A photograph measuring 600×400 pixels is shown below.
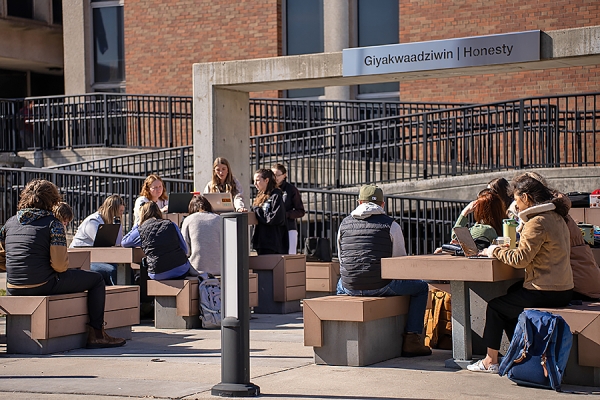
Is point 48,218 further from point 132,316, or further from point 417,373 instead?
point 417,373

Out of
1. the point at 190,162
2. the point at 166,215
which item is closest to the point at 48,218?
the point at 166,215

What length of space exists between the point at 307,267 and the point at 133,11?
13.7m

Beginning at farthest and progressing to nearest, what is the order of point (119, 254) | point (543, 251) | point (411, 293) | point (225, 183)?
point (225, 183)
point (119, 254)
point (411, 293)
point (543, 251)

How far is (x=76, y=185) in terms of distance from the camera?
Result: 1789cm

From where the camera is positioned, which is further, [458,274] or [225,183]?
[225,183]

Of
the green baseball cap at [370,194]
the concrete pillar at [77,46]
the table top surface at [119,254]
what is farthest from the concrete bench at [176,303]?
the concrete pillar at [77,46]

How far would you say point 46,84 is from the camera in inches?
1102

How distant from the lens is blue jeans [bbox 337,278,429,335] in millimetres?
8109

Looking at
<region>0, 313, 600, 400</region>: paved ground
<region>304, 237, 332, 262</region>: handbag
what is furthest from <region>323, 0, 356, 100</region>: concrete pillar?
<region>0, 313, 600, 400</region>: paved ground

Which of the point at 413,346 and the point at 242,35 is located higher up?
the point at 242,35

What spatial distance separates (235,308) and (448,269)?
5.93ft

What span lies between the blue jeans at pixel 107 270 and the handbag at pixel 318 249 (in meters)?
2.47

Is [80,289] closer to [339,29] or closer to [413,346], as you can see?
[413,346]

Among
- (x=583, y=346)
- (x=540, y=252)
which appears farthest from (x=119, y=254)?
(x=583, y=346)
